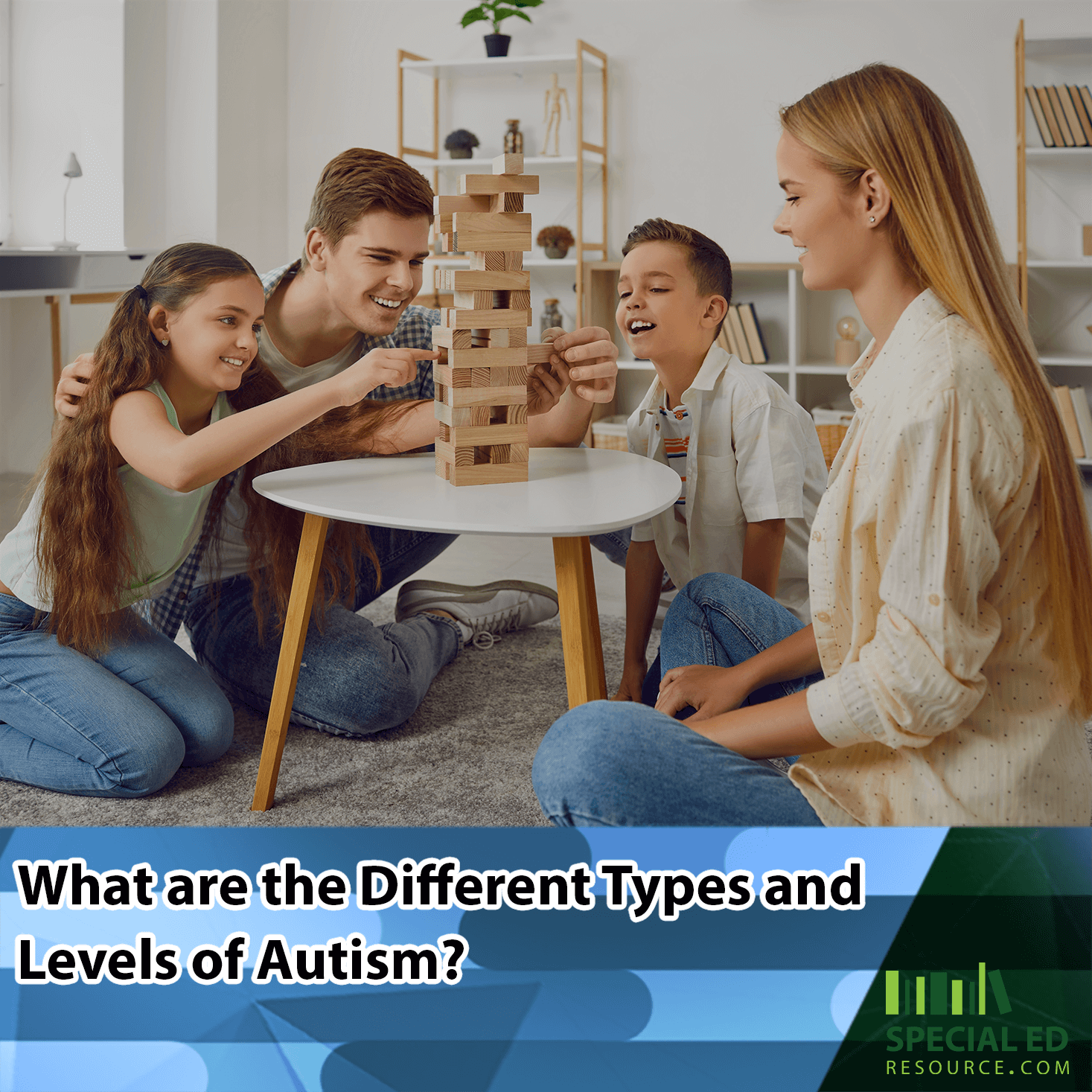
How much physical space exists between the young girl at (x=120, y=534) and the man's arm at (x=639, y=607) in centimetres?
52

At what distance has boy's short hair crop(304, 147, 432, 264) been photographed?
5.42ft

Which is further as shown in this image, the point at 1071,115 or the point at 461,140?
the point at 461,140

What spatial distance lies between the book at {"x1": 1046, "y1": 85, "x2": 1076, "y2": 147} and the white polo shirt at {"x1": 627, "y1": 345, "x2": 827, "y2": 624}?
8.27 ft

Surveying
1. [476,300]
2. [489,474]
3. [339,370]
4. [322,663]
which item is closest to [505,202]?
[476,300]

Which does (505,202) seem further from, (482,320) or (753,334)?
(753,334)

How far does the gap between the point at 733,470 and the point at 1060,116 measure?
2.72 m

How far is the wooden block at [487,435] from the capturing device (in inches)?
57.4

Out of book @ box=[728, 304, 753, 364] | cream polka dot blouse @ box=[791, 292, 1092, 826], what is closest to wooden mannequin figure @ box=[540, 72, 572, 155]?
book @ box=[728, 304, 753, 364]

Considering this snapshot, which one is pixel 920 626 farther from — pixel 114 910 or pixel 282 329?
pixel 282 329

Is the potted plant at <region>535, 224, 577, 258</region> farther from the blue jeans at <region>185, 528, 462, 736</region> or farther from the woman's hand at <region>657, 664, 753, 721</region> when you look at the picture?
the woman's hand at <region>657, 664, 753, 721</region>

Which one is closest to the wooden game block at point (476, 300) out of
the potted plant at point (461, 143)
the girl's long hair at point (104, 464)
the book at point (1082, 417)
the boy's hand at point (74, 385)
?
the girl's long hair at point (104, 464)

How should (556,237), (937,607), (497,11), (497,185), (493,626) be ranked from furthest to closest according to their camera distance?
(556,237)
(497,11)
(493,626)
(497,185)
(937,607)

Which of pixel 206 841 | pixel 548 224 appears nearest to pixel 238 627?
pixel 206 841

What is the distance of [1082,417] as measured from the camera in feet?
12.3
